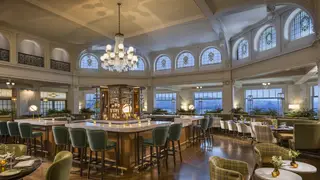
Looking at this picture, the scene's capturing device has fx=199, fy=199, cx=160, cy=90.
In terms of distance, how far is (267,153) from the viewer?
351 cm

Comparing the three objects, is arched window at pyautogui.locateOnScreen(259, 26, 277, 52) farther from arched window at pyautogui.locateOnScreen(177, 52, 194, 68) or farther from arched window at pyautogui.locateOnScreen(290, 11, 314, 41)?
arched window at pyautogui.locateOnScreen(177, 52, 194, 68)

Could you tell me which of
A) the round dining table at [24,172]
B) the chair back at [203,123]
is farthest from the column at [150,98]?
the round dining table at [24,172]

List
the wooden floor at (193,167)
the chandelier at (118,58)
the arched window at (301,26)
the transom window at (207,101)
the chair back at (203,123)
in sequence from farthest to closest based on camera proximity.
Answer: the transom window at (207,101), the chair back at (203,123), the arched window at (301,26), the chandelier at (118,58), the wooden floor at (193,167)

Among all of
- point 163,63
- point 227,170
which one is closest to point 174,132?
point 227,170

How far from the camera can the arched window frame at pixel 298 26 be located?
277 inches

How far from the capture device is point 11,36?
8.87 metres

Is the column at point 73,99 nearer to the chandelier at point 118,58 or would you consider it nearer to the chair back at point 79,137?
the chandelier at point 118,58

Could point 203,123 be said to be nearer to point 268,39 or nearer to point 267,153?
point 267,153

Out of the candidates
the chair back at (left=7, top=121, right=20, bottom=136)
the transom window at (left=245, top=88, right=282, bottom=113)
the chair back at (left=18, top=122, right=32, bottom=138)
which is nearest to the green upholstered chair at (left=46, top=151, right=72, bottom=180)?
the chair back at (left=18, top=122, right=32, bottom=138)

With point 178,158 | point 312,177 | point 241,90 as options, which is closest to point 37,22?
point 178,158

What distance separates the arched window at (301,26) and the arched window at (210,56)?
454 cm

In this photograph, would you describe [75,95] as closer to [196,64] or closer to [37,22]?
[37,22]

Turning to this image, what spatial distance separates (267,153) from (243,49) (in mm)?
8329

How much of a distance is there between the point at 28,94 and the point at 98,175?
11253 mm
